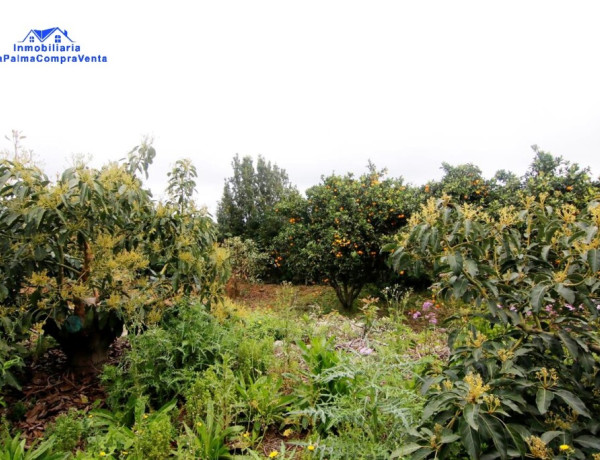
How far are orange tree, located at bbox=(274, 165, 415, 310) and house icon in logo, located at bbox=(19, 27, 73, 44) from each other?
4620 millimetres

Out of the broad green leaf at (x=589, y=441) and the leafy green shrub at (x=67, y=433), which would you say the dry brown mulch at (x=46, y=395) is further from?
the broad green leaf at (x=589, y=441)

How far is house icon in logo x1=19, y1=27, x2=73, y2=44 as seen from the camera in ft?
12.1

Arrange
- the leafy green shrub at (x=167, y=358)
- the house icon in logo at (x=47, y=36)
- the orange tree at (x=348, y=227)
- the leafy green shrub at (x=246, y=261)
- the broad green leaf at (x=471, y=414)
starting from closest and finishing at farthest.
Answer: the broad green leaf at (x=471, y=414) < the leafy green shrub at (x=167, y=358) < the house icon in logo at (x=47, y=36) < the orange tree at (x=348, y=227) < the leafy green shrub at (x=246, y=261)

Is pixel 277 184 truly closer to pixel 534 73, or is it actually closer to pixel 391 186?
pixel 391 186

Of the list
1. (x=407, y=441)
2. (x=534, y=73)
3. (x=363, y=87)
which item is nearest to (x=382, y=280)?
(x=363, y=87)

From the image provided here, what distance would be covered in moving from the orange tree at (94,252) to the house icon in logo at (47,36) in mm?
1764

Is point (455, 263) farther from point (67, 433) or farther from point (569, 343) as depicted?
point (67, 433)

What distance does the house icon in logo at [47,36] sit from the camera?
3682 mm

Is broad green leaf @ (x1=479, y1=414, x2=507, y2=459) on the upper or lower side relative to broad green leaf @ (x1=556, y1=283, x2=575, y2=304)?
lower

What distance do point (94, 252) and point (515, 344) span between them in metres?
2.78

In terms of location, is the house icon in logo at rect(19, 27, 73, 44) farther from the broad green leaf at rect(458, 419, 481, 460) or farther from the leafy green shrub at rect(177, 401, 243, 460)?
the broad green leaf at rect(458, 419, 481, 460)

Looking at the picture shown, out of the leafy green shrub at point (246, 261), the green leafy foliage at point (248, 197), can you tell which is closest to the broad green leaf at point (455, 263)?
the leafy green shrub at point (246, 261)

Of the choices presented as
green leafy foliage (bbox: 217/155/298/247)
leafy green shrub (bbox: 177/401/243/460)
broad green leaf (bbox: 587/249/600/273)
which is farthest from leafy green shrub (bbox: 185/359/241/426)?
green leafy foliage (bbox: 217/155/298/247)

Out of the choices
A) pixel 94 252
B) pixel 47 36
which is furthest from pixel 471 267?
pixel 47 36
